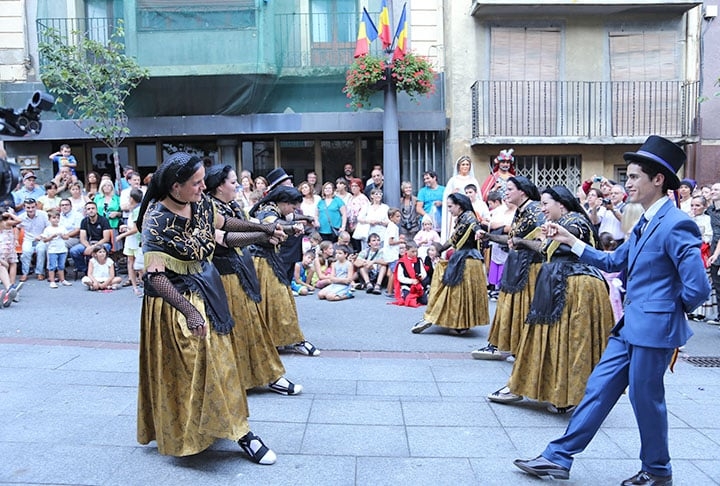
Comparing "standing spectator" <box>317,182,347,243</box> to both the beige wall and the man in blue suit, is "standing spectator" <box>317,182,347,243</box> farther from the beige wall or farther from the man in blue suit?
the man in blue suit

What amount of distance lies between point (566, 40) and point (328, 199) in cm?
691

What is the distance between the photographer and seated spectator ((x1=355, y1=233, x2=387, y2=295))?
1123 centimetres

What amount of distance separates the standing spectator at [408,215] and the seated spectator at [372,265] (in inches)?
27.5

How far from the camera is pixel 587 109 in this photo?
1466 centimetres

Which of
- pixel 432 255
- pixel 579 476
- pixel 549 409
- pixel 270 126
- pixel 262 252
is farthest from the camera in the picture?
pixel 270 126

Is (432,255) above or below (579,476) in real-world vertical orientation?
above

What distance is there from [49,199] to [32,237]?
110 cm

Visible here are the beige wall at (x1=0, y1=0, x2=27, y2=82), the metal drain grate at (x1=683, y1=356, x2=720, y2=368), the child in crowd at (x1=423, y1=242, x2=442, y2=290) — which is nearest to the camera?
the metal drain grate at (x1=683, y1=356, x2=720, y2=368)

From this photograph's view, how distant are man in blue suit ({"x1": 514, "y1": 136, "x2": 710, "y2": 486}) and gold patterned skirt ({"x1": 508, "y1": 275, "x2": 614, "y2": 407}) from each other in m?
1.03

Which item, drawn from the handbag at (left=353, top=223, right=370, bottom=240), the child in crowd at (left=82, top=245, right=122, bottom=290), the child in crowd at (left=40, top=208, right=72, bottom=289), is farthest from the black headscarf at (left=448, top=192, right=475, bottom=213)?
the child in crowd at (left=40, top=208, right=72, bottom=289)

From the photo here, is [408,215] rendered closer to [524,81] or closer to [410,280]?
[410,280]

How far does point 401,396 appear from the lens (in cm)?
543

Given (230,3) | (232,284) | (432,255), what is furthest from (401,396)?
(230,3)

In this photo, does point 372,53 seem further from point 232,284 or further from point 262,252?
point 232,284
